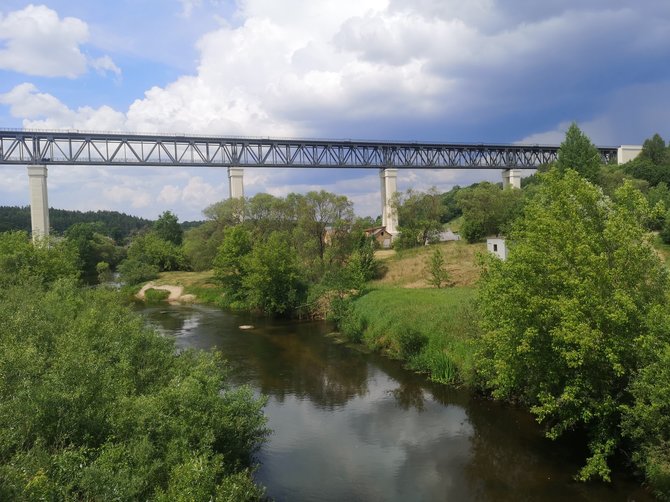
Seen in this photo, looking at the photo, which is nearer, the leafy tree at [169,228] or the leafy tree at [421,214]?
the leafy tree at [421,214]

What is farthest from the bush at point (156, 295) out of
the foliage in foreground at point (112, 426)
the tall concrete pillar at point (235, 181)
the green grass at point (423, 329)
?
the foliage in foreground at point (112, 426)

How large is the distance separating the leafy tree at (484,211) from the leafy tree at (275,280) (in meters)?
25.8

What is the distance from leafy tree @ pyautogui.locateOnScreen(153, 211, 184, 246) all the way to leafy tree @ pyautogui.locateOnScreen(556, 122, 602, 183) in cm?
6880

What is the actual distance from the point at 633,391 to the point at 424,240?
169 feet

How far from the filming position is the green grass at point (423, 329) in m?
24.1

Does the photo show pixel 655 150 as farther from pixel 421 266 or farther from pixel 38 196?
pixel 38 196

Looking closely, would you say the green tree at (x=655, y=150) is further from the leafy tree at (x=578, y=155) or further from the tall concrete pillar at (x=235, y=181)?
the tall concrete pillar at (x=235, y=181)

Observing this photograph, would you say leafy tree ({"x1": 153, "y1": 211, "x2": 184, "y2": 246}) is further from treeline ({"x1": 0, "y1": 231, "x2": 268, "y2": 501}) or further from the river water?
treeline ({"x1": 0, "y1": 231, "x2": 268, "y2": 501})

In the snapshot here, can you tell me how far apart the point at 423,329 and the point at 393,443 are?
10416 millimetres

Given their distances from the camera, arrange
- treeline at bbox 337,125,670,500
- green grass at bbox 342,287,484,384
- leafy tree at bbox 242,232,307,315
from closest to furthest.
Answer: treeline at bbox 337,125,670,500
green grass at bbox 342,287,484,384
leafy tree at bbox 242,232,307,315

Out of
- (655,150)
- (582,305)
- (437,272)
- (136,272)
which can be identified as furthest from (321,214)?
(655,150)

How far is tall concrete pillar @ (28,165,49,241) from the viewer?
67250 mm

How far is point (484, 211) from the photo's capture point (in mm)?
61469

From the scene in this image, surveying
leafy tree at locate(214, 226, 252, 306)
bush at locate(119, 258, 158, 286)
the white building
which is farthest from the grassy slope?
the white building
